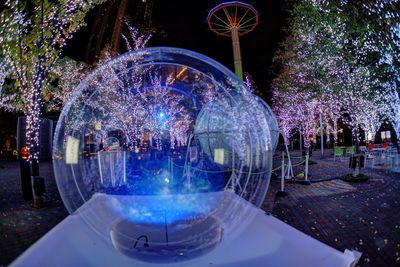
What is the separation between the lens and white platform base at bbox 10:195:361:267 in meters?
2.05

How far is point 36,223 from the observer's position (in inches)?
225

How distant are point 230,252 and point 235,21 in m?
18.0

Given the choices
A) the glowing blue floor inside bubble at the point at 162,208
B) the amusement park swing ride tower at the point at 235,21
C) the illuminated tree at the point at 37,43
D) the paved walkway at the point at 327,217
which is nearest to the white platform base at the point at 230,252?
the glowing blue floor inside bubble at the point at 162,208

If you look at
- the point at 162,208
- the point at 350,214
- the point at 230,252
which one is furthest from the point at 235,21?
the point at 230,252

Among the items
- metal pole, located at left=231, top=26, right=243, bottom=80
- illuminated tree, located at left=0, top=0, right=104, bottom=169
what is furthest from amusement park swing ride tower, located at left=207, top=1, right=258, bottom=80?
illuminated tree, located at left=0, top=0, right=104, bottom=169

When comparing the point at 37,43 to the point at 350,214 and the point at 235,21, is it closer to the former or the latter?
the point at 350,214

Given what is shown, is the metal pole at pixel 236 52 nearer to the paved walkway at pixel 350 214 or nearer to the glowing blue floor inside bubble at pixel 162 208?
the paved walkway at pixel 350 214

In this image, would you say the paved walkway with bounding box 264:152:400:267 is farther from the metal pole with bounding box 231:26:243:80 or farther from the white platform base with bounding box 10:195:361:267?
the metal pole with bounding box 231:26:243:80

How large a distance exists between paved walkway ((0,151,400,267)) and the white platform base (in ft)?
7.05

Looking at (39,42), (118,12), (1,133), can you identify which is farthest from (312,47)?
(1,133)

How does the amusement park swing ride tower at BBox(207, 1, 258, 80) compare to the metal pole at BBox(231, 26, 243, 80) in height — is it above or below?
above

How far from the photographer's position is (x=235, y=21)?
1819 centimetres

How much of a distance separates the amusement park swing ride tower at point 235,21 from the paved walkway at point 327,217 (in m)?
10.8

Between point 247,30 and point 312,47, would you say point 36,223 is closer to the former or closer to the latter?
point 312,47
